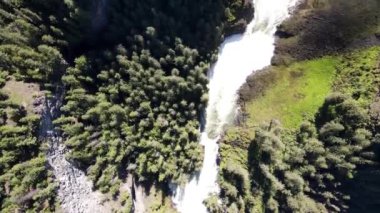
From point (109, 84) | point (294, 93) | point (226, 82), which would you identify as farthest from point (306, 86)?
point (109, 84)

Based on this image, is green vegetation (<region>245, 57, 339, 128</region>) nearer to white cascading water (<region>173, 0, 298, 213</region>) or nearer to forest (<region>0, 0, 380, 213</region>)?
forest (<region>0, 0, 380, 213</region>)

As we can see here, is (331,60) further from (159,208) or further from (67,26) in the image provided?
(67,26)

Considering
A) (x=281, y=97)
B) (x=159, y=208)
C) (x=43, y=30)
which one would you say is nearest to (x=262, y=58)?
(x=281, y=97)

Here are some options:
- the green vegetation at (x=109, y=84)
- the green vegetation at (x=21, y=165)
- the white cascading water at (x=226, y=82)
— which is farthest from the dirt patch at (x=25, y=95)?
the white cascading water at (x=226, y=82)

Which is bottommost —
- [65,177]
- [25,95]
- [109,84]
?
[65,177]

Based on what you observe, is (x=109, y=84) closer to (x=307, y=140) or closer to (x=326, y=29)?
(x=307, y=140)

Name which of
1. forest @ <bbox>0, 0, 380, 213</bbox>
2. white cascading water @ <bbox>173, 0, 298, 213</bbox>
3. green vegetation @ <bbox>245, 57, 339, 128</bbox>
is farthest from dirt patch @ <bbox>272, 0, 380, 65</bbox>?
white cascading water @ <bbox>173, 0, 298, 213</bbox>
